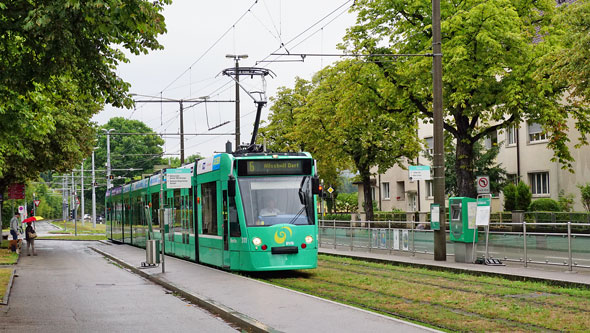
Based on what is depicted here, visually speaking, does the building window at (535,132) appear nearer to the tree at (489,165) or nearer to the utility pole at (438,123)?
the tree at (489,165)

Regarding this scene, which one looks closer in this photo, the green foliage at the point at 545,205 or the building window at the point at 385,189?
the green foliage at the point at 545,205

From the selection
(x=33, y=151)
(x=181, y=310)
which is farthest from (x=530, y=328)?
(x=33, y=151)

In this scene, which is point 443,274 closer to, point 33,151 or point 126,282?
point 126,282

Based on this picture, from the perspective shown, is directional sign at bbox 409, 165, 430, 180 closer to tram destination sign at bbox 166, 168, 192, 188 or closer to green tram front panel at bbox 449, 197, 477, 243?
green tram front panel at bbox 449, 197, 477, 243

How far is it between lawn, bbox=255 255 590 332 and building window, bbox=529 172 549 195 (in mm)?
24595

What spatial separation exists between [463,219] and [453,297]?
24.2 feet

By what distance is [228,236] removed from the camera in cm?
1816

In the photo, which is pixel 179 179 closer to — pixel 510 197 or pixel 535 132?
pixel 510 197

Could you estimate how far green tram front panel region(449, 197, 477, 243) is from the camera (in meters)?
20.2

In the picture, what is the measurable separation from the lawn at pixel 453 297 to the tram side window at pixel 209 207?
2.21m

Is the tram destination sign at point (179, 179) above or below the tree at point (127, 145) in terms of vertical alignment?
below

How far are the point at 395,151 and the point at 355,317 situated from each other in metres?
33.3

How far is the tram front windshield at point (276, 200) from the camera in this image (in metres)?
17.4

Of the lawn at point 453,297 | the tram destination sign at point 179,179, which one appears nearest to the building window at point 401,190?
the lawn at point 453,297
